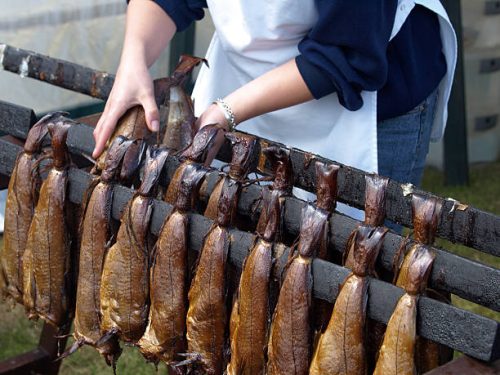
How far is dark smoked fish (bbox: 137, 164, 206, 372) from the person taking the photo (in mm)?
1812

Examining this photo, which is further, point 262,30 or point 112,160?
point 262,30

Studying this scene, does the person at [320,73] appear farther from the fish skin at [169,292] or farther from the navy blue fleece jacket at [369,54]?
the fish skin at [169,292]

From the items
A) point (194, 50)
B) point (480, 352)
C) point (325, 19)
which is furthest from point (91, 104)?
point (480, 352)

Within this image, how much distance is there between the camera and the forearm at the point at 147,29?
2357mm

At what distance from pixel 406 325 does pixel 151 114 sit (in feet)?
2.78

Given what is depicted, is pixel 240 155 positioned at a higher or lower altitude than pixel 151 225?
higher

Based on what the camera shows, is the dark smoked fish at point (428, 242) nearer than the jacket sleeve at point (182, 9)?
Yes

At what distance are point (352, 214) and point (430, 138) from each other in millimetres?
429

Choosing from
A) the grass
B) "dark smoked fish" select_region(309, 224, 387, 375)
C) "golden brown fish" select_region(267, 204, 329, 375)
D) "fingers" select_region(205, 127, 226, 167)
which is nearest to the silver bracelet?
"fingers" select_region(205, 127, 226, 167)

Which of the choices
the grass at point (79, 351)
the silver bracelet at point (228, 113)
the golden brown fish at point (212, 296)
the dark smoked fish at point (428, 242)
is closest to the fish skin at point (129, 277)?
the golden brown fish at point (212, 296)

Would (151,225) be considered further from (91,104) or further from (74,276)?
(91,104)

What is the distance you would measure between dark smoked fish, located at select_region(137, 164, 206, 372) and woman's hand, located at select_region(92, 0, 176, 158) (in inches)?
12.7

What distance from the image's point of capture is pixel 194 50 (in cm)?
507

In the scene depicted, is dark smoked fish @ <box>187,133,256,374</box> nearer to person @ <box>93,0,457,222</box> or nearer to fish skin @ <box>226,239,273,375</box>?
fish skin @ <box>226,239,273,375</box>
